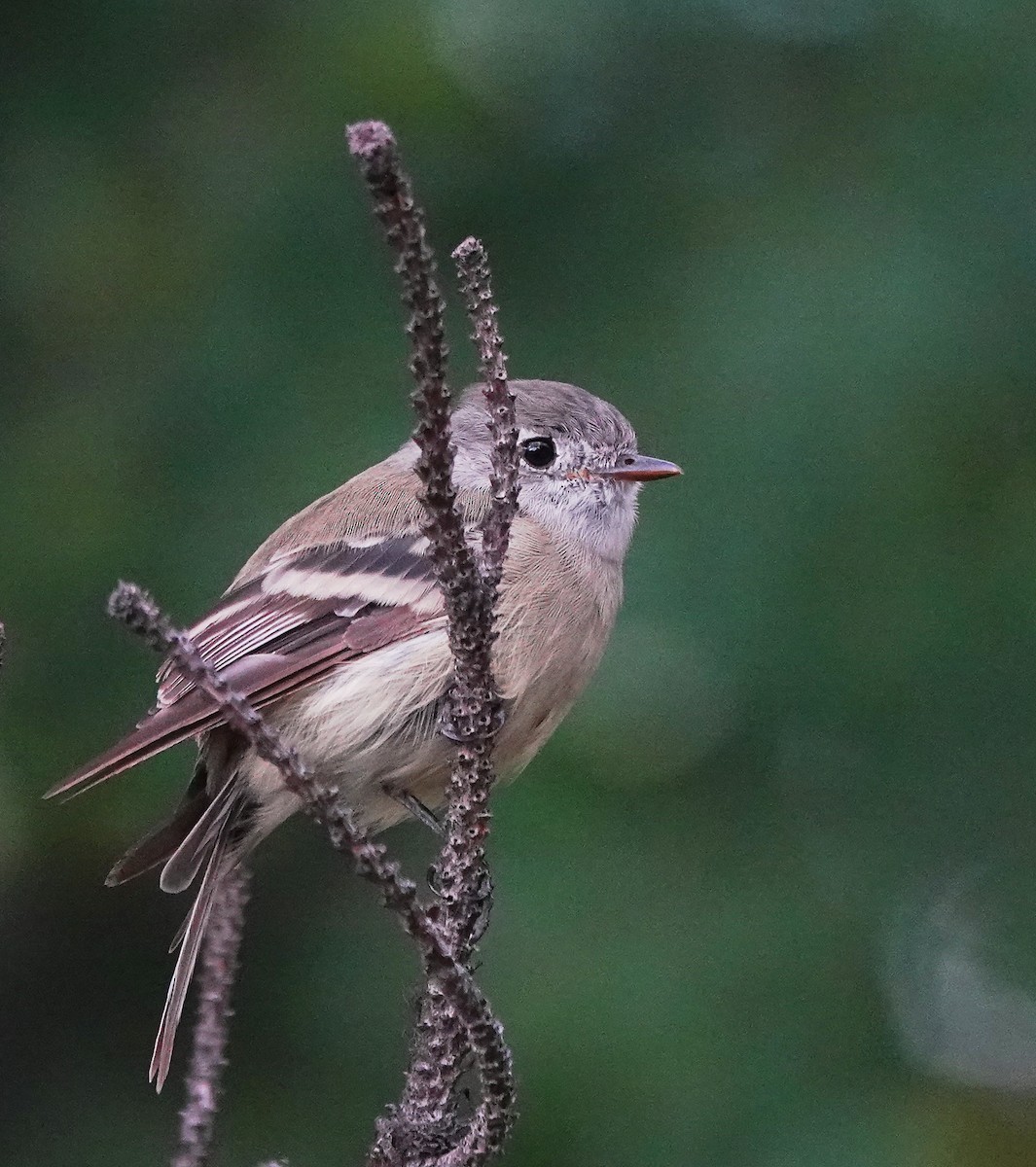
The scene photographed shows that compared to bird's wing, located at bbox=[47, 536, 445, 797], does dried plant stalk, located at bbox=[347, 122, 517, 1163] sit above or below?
below

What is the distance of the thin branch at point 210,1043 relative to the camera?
187 cm

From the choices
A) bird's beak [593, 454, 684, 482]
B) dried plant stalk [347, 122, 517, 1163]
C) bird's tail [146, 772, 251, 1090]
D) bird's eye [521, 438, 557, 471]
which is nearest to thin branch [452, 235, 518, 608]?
dried plant stalk [347, 122, 517, 1163]

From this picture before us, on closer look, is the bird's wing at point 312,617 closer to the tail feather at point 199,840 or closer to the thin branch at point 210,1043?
the tail feather at point 199,840

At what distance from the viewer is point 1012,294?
4.20 m

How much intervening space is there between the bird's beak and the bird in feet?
0.05

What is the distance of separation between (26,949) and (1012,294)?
10.5 feet

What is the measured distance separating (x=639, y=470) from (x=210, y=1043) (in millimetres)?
2184

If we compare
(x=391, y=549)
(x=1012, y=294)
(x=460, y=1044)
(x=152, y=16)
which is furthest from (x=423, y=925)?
(x=152, y=16)

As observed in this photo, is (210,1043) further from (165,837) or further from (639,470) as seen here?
(639,470)

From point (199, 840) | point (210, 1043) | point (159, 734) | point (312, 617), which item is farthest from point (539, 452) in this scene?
point (210, 1043)

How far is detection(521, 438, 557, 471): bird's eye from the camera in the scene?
13.3ft

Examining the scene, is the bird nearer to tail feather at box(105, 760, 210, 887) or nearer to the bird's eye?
tail feather at box(105, 760, 210, 887)

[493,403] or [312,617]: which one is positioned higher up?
[312,617]

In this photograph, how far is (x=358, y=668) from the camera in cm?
343
